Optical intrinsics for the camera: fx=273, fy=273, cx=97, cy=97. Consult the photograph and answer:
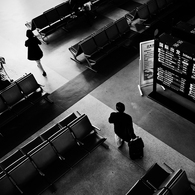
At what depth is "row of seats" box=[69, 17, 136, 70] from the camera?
8953mm

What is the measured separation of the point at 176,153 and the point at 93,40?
4.60m

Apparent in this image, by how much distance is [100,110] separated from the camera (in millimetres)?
7797

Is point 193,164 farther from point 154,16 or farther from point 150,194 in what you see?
point 154,16

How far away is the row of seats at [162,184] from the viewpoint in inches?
195

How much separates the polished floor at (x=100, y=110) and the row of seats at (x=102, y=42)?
412mm

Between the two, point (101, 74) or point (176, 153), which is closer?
point (176, 153)

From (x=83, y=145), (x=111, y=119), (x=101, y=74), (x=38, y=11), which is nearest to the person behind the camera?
(x=111, y=119)

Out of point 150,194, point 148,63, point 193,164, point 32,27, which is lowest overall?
point 193,164

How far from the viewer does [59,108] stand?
806 centimetres

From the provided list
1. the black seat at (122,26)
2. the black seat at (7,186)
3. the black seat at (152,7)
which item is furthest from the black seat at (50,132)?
the black seat at (152,7)

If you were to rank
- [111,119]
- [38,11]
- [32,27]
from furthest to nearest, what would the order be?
1. [38,11]
2. [32,27]
3. [111,119]

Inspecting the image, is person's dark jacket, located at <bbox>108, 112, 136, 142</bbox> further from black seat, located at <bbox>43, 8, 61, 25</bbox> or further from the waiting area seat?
black seat, located at <bbox>43, 8, 61, 25</bbox>

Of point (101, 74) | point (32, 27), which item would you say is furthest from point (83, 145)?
point (32, 27)

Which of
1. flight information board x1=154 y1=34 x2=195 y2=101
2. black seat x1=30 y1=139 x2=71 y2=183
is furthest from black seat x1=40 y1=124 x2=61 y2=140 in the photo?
flight information board x1=154 y1=34 x2=195 y2=101
